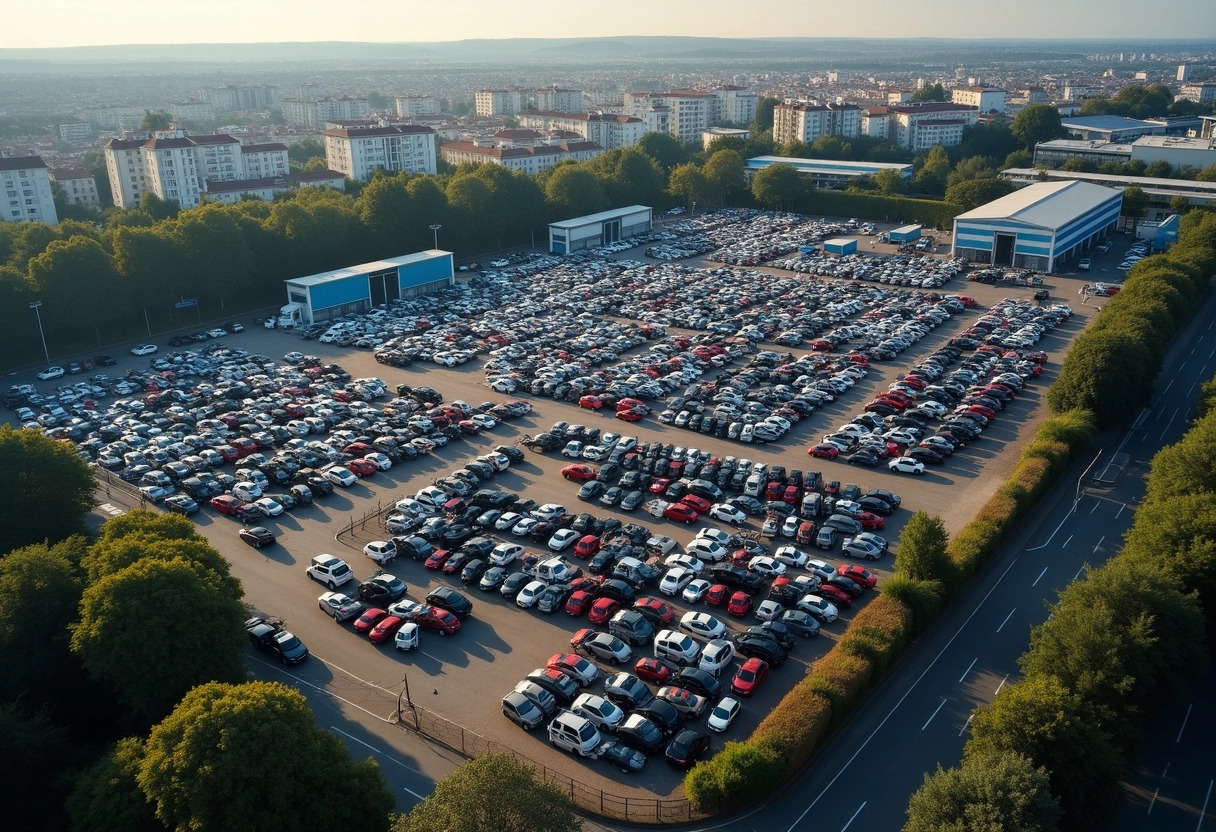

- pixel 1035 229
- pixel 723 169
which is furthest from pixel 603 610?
pixel 723 169

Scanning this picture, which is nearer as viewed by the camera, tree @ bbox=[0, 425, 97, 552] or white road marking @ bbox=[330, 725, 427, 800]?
white road marking @ bbox=[330, 725, 427, 800]

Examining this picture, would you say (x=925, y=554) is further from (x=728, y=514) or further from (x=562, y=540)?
(x=562, y=540)

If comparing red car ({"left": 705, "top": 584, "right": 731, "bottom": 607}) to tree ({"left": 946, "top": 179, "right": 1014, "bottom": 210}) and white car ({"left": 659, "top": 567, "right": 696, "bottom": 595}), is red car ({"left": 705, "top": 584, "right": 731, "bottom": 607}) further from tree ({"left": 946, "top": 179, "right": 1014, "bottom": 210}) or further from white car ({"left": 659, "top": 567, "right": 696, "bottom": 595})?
tree ({"left": 946, "top": 179, "right": 1014, "bottom": 210})

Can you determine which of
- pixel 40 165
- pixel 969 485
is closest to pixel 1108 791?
pixel 969 485

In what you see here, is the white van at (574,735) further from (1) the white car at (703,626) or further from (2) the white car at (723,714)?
(1) the white car at (703,626)

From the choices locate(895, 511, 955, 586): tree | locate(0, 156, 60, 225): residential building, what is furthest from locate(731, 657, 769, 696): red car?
locate(0, 156, 60, 225): residential building

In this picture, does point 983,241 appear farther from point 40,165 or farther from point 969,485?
point 40,165

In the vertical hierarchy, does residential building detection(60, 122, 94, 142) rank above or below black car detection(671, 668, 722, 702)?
above
